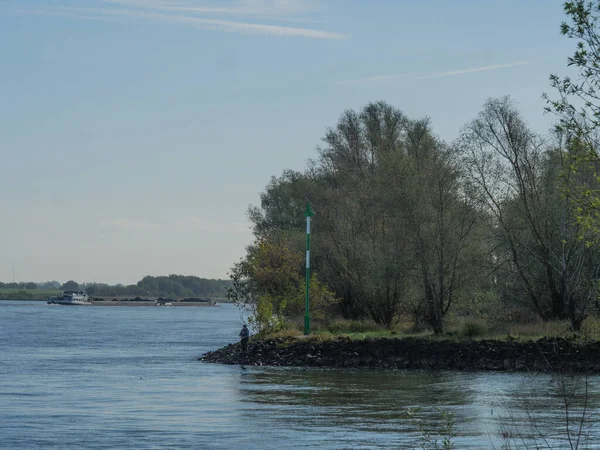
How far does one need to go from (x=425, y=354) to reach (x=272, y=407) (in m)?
16.9

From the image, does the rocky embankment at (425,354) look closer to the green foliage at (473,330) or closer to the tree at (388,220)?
the green foliage at (473,330)

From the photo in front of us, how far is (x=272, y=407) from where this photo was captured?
29.1m

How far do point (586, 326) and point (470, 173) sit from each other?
11125mm

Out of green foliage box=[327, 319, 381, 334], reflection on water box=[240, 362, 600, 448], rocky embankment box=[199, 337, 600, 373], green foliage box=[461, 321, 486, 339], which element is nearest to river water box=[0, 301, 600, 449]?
reflection on water box=[240, 362, 600, 448]

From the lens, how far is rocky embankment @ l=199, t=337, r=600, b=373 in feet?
137

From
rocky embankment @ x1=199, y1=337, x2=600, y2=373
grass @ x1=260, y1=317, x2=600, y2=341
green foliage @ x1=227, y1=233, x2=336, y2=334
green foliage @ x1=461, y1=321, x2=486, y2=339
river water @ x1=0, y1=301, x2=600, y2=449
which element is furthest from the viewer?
green foliage @ x1=227, y1=233, x2=336, y2=334

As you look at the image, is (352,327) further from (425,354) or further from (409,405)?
(409,405)

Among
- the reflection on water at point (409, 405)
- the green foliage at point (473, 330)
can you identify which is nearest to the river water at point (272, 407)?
Result: the reflection on water at point (409, 405)

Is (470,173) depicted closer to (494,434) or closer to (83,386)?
(83,386)

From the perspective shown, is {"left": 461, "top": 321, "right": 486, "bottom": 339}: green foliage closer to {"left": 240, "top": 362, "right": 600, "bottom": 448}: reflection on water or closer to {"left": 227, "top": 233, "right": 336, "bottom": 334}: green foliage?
{"left": 240, "top": 362, "right": 600, "bottom": 448}: reflection on water

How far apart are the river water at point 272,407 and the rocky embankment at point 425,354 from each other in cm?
204

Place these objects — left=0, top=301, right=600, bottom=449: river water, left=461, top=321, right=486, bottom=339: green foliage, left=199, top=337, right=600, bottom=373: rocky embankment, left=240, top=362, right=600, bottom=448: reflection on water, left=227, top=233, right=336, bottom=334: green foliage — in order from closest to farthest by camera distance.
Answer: left=0, top=301, right=600, bottom=449: river water < left=240, top=362, right=600, bottom=448: reflection on water < left=199, top=337, right=600, bottom=373: rocky embankment < left=461, top=321, right=486, bottom=339: green foliage < left=227, top=233, right=336, bottom=334: green foliage

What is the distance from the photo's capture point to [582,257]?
156 ft

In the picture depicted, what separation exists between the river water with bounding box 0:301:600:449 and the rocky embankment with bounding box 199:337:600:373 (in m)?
2.04
